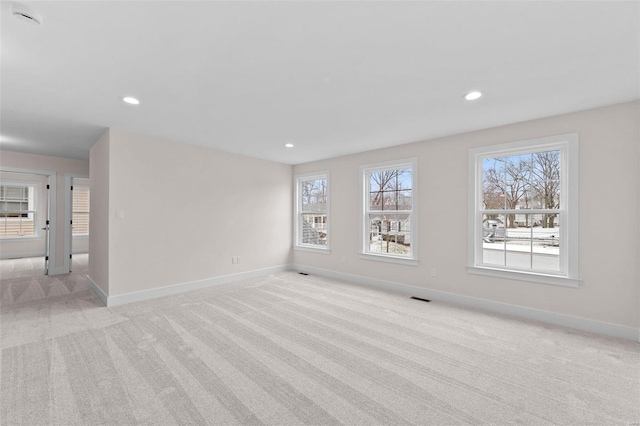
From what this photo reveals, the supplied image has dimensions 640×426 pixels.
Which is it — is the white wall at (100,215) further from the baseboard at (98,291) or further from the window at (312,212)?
the window at (312,212)

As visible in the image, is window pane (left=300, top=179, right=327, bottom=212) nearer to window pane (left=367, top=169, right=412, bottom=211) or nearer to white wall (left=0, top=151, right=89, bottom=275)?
window pane (left=367, top=169, right=412, bottom=211)

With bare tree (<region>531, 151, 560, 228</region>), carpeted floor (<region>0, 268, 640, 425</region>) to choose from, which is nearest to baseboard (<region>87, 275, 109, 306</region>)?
carpeted floor (<region>0, 268, 640, 425</region>)

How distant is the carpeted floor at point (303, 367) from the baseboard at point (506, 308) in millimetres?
158

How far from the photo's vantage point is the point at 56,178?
5785 mm

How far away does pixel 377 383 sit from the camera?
208 centimetres

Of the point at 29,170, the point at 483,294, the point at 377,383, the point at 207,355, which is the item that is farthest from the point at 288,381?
the point at 29,170

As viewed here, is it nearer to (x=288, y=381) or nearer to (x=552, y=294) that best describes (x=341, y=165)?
(x=552, y=294)

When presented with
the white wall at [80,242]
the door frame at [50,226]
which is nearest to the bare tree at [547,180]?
the door frame at [50,226]

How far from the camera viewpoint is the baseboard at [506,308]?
290 centimetres

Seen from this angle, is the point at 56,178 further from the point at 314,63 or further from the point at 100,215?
the point at 314,63

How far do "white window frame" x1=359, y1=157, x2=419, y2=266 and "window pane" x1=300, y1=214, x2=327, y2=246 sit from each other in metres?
1.04

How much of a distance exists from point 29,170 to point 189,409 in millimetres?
6540

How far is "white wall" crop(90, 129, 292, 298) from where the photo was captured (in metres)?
3.91

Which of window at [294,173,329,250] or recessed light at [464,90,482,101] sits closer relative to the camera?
recessed light at [464,90,482,101]
